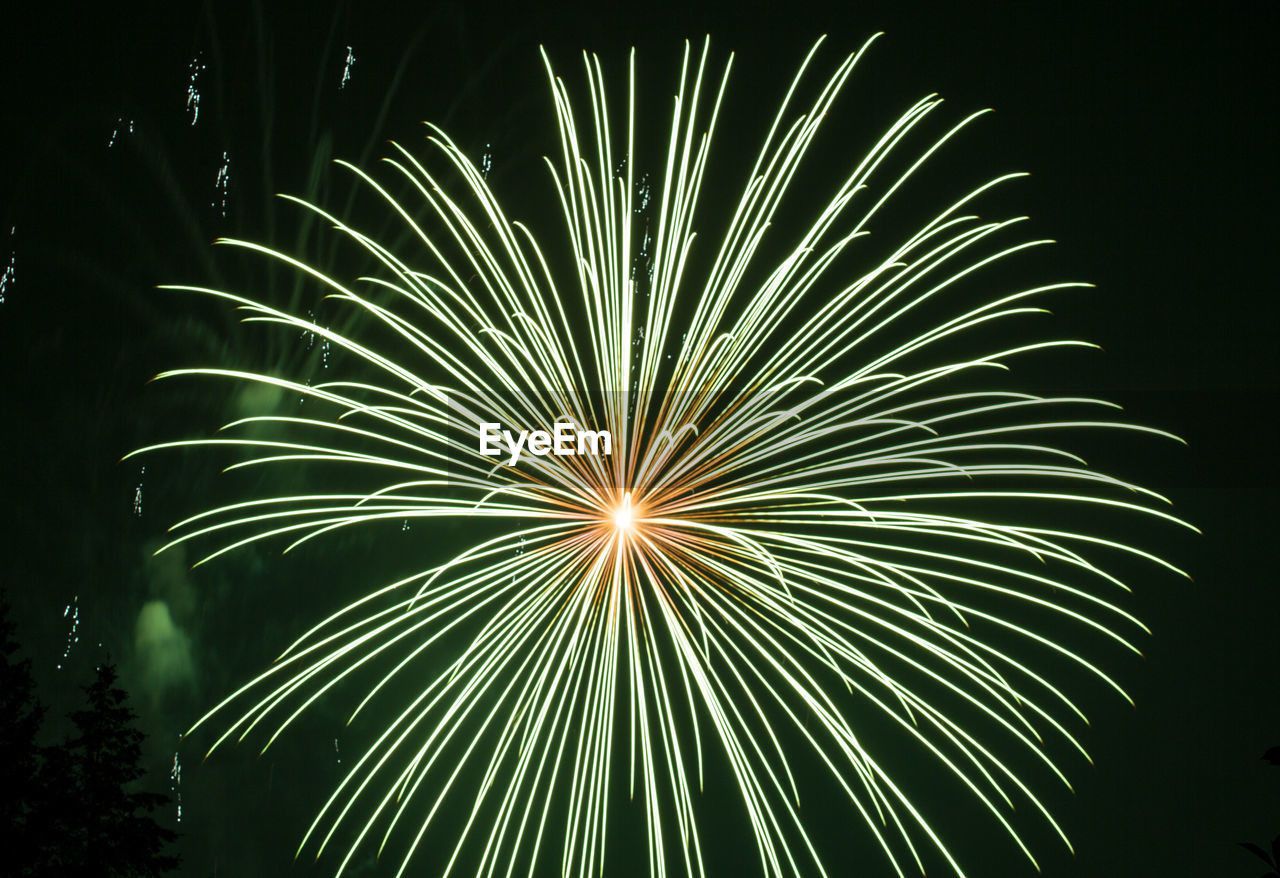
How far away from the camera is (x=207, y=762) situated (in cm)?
1541

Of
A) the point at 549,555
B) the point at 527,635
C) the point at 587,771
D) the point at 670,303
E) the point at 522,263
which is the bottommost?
the point at 587,771

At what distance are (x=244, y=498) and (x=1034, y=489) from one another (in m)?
12.8

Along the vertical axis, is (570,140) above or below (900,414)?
above

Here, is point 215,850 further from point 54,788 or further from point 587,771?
point 587,771

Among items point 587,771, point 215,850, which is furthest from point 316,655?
point 587,771

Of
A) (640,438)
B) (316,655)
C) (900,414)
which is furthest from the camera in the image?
(316,655)

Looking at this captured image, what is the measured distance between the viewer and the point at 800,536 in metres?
10.9

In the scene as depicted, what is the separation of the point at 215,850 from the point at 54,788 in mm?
2750

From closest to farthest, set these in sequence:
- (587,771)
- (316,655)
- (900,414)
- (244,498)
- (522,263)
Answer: (522,263) < (587,771) < (900,414) < (244,498) < (316,655)

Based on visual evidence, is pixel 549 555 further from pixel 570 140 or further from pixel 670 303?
pixel 570 140

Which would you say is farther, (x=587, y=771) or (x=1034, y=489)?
(x=1034, y=489)

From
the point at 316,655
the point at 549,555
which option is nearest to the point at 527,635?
the point at 549,555

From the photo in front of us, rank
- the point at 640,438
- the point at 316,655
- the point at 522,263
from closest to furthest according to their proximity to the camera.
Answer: the point at 640,438 < the point at 522,263 < the point at 316,655

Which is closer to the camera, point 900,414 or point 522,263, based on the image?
point 522,263
